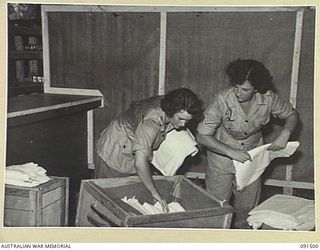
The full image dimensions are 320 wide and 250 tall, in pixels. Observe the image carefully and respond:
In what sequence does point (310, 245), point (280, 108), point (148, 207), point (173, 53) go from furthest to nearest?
point (173, 53)
point (280, 108)
point (148, 207)
point (310, 245)

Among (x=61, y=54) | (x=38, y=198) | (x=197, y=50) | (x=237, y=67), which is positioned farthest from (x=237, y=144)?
(x=61, y=54)

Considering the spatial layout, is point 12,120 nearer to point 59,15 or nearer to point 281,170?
point 59,15

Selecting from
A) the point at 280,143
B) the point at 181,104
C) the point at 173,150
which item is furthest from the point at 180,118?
the point at 280,143

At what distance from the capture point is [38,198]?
0.84 m

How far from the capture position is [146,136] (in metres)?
0.90

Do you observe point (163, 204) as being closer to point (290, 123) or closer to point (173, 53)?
point (290, 123)

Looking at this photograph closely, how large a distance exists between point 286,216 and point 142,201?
30cm

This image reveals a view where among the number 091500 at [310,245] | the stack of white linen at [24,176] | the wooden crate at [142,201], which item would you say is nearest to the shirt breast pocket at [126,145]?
the wooden crate at [142,201]

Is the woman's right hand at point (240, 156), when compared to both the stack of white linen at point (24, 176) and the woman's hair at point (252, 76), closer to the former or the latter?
the woman's hair at point (252, 76)

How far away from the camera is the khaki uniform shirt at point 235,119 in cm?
97

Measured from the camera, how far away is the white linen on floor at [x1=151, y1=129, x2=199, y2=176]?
101 cm

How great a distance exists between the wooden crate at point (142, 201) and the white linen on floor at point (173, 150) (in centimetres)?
6

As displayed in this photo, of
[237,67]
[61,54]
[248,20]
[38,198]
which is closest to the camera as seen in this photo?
[38,198]

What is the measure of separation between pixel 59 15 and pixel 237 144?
628 millimetres
